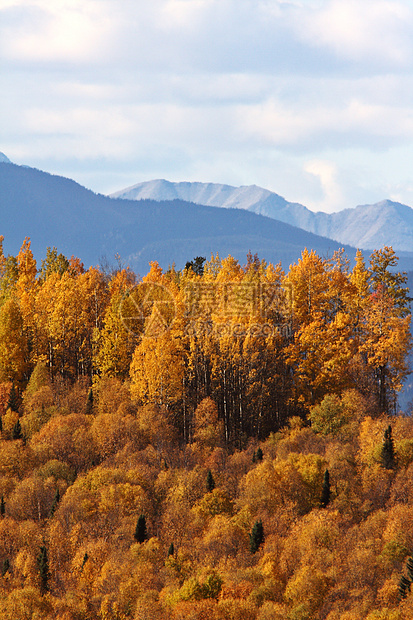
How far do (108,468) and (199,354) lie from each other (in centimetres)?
1536

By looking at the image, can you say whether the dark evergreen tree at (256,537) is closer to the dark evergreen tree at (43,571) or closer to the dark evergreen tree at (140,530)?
the dark evergreen tree at (140,530)

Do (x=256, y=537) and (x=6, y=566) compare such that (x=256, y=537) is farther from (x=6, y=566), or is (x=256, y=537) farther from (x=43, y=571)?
(x=6, y=566)

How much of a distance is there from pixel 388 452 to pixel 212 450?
18.2m

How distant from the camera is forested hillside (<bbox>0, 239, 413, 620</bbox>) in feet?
192

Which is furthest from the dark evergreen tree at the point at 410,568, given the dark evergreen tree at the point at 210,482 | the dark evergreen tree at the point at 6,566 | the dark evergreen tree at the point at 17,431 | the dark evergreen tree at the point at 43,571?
the dark evergreen tree at the point at 17,431

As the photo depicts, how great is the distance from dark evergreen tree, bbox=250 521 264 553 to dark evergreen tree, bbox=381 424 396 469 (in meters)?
13.1

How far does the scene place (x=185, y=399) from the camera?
76.9m

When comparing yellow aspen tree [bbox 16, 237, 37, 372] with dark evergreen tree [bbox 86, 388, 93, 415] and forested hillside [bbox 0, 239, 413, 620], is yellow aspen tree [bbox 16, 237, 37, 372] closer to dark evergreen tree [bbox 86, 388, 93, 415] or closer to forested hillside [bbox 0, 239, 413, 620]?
forested hillside [bbox 0, 239, 413, 620]

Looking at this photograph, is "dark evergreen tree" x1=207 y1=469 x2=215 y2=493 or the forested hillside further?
"dark evergreen tree" x1=207 y1=469 x2=215 y2=493

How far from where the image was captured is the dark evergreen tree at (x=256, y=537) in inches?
2454

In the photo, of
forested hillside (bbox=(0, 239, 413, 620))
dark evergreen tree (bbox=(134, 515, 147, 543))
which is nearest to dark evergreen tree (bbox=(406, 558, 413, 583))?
forested hillside (bbox=(0, 239, 413, 620))

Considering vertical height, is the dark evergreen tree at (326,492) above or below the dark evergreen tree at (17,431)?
below

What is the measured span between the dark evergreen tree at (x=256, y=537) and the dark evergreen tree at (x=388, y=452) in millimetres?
13143

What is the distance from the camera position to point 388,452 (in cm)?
6588
